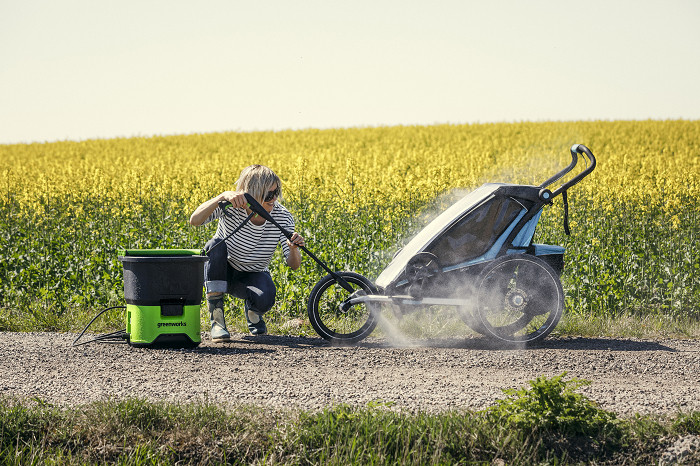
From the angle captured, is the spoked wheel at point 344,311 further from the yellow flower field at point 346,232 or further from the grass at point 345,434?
the grass at point 345,434

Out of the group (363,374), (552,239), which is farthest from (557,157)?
(363,374)

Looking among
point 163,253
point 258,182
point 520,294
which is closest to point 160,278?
point 163,253

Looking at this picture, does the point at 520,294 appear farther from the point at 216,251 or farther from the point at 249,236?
the point at 216,251

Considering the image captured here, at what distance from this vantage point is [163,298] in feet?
19.3

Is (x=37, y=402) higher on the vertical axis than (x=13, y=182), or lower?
lower

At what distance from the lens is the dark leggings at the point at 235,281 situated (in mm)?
6391

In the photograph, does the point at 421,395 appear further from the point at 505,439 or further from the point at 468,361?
the point at 468,361

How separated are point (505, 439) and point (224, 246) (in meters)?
3.45

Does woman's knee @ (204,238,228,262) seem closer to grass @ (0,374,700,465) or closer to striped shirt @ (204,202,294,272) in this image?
striped shirt @ (204,202,294,272)

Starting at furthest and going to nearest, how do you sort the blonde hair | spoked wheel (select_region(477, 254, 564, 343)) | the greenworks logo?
the blonde hair → spoked wheel (select_region(477, 254, 564, 343)) → the greenworks logo

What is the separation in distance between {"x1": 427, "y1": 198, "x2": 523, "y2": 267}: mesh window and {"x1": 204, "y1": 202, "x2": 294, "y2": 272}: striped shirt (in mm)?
1330

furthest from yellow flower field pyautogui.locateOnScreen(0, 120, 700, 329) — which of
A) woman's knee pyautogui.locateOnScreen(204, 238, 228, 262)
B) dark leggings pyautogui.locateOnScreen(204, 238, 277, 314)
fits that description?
woman's knee pyautogui.locateOnScreen(204, 238, 228, 262)

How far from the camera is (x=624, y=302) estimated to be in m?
7.92

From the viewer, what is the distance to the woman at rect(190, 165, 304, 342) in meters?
6.26
